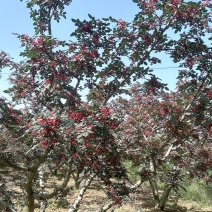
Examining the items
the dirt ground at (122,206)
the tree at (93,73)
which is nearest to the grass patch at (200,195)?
the dirt ground at (122,206)

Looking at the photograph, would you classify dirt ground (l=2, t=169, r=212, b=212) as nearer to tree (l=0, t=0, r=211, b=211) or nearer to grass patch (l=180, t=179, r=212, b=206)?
grass patch (l=180, t=179, r=212, b=206)

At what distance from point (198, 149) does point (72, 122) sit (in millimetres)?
6208

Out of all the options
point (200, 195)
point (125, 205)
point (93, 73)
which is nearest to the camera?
point (93, 73)

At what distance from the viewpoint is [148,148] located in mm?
5773

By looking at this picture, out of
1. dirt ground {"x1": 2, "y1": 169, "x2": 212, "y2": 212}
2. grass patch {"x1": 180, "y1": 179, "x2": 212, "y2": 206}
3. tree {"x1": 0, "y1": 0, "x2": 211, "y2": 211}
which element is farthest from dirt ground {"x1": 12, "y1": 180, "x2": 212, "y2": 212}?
tree {"x1": 0, "y1": 0, "x2": 211, "y2": 211}

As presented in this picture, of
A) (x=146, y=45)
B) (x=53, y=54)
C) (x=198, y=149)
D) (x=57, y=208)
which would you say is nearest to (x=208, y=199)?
(x=198, y=149)

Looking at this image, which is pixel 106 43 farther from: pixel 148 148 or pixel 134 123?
pixel 134 123

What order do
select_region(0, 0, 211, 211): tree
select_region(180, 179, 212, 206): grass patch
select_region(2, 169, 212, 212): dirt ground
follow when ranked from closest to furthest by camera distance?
select_region(0, 0, 211, 211): tree
select_region(2, 169, 212, 212): dirt ground
select_region(180, 179, 212, 206): grass patch

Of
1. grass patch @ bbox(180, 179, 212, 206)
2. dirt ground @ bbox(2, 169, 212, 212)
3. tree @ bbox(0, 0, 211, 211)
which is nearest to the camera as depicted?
tree @ bbox(0, 0, 211, 211)

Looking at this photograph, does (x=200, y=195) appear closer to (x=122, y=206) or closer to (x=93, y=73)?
(x=122, y=206)

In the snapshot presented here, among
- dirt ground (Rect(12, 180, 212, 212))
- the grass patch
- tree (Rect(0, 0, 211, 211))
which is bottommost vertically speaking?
dirt ground (Rect(12, 180, 212, 212))

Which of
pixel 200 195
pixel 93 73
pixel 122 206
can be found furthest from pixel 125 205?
pixel 93 73

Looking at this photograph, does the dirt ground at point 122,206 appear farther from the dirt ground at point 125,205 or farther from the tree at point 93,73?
the tree at point 93,73

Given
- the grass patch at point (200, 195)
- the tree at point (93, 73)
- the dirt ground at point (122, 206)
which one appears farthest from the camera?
the grass patch at point (200, 195)
